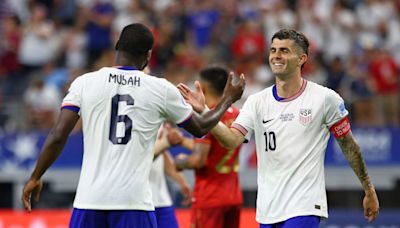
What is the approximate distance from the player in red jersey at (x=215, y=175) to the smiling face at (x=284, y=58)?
65.9 inches

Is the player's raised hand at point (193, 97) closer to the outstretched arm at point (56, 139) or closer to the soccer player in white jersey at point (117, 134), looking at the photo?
the soccer player in white jersey at point (117, 134)

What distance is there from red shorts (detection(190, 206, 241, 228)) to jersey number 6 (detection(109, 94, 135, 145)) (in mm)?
2892

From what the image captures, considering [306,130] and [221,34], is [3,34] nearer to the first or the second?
[221,34]

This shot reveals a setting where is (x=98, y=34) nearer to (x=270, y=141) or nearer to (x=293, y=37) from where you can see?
(x=293, y=37)

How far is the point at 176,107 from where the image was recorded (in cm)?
779

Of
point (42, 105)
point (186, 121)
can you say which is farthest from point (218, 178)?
point (42, 105)

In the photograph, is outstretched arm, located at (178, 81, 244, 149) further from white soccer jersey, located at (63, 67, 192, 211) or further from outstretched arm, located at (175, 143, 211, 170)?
outstretched arm, located at (175, 143, 211, 170)

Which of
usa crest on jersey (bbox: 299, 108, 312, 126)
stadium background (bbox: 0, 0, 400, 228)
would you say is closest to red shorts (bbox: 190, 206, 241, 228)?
usa crest on jersey (bbox: 299, 108, 312, 126)

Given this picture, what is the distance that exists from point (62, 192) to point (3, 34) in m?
4.77

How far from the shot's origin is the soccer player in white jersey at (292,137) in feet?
27.2

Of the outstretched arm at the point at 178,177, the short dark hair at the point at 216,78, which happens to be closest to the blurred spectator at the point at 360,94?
the outstretched arm at the point at 178,177

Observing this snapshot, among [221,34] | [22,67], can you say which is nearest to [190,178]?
[221,34]

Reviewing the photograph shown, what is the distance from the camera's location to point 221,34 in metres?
20.4

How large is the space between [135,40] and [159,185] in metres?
3.29
